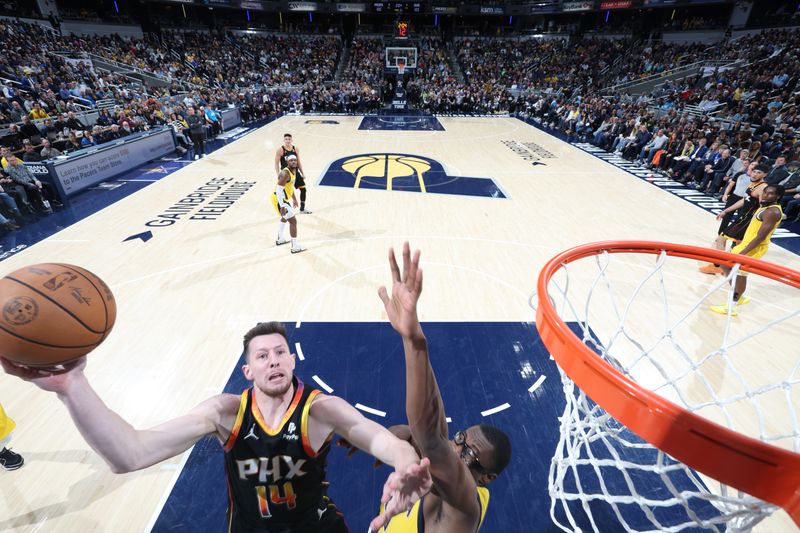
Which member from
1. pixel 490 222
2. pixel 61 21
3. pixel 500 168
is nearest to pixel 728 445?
pixel 490 222

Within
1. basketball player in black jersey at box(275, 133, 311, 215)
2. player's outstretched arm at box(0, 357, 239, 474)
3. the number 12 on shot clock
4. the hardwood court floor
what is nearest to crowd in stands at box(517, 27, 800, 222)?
the hardwood court floor

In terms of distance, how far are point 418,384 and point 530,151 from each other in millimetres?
13633

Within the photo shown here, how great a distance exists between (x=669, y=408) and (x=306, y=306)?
13.8 ft

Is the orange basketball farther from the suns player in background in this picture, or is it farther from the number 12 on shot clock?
the number 12 on shot clock

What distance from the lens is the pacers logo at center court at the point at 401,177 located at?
9.50m

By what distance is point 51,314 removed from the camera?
5.22 feet

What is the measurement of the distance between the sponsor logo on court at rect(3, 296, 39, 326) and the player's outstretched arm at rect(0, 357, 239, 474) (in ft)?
0.71

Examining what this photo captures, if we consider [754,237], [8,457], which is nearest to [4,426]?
[8,457]

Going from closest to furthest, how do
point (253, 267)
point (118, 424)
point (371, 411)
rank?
point (118, 424), point (371, 411), point (253, 267)

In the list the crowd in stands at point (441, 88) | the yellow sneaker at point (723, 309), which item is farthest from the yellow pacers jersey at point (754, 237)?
the crowd in stands at point (441, 88)

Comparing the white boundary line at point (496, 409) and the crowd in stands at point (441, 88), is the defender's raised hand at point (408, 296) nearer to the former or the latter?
the white boundary line at point (496, 409)

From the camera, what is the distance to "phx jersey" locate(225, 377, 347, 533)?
1719 millimetres

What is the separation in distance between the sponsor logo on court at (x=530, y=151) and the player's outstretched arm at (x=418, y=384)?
11.7 meters

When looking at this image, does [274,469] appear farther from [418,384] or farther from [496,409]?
[496,409]
